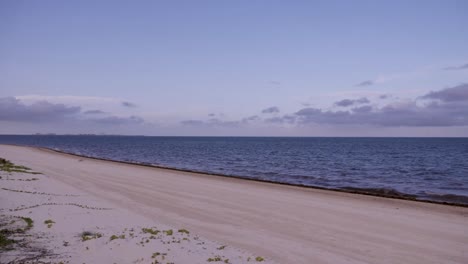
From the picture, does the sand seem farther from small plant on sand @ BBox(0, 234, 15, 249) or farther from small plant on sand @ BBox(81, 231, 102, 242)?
small plant on sand @ BBox(0, 234, 15, 249)

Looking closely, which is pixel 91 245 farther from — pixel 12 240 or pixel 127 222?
pixel 127 222

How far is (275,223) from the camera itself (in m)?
14.7

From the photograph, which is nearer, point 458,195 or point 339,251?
point 339,251

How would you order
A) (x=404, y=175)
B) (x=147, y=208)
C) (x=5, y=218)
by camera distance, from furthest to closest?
(x=404, y=175), (x=147, y=208), (x=5, y=218)

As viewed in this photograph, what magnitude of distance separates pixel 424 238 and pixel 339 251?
11.8ft

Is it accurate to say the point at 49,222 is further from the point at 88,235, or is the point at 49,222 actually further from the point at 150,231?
the point at 150,231

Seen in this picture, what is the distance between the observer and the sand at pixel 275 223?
1052cm

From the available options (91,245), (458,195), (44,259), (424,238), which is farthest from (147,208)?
(458,195)

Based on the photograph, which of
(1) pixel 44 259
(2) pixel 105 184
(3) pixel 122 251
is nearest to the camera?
(1) pixel 44 259

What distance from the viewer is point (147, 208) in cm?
1698

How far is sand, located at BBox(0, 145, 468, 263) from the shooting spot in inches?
414

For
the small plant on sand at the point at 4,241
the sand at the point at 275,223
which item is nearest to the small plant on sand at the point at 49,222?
the sand at the point at 275,223

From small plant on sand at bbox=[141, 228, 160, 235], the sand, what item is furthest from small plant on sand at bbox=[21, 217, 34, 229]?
small plant on sand at bbox=[141, 228, 160, 235]

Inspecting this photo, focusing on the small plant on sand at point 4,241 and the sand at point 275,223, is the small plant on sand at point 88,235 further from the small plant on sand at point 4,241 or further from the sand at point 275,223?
→ the small plant on sand at point 4,241
